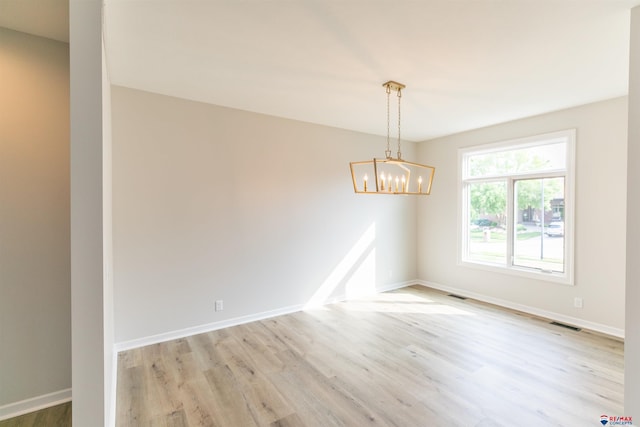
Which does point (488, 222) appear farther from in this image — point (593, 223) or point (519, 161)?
point (593, 223)

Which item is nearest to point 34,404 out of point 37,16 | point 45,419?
point 45,419

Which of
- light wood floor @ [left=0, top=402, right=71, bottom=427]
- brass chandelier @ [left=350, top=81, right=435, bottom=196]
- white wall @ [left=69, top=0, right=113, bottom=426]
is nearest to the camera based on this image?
white wall @ [left=69, top=0, right=113, bottom=426]

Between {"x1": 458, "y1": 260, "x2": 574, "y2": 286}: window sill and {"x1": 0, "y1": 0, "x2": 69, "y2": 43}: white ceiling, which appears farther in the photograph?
{"x1": 458, "y1": 260, "x2": 574, "y2": 286}: window sill

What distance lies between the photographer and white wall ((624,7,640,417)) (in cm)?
197

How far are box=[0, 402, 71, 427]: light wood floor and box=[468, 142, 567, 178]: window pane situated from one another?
19.1 ft

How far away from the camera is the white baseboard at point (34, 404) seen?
7.18 ft

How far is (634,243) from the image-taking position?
78.7 inches

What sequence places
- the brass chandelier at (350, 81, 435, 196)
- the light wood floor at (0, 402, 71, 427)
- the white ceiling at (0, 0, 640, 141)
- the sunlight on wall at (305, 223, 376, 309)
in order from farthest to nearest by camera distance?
the sunlight on wall at (305, 223, 376, 309) → the brass chandelier at (350, 81, 435, 196) → the light wood floor at (0, 402, 71, 427) → the white ceiling at (0, 0, 640, 141)

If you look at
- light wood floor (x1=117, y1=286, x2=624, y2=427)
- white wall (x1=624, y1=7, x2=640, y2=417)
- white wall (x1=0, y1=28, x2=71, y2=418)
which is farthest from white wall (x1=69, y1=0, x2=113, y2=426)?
white wall (x1=624, y1=7, x2=640, y2=417)

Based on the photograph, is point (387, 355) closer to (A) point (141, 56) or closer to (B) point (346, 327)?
(B) point (346, 327)

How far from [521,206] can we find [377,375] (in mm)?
3519

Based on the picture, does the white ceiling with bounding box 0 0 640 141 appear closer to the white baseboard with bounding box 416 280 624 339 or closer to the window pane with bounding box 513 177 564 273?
the window pane with bounding box 513 177 564 273

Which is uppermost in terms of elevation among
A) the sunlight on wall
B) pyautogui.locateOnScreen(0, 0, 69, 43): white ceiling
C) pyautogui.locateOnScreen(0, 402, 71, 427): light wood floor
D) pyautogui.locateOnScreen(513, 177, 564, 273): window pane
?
pyautogui.locateOnScreen(0, 0, 69, 43): white ceiling

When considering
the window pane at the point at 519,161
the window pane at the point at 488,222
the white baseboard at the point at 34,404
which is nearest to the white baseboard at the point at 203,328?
the white baseboard at the point at 34,404
